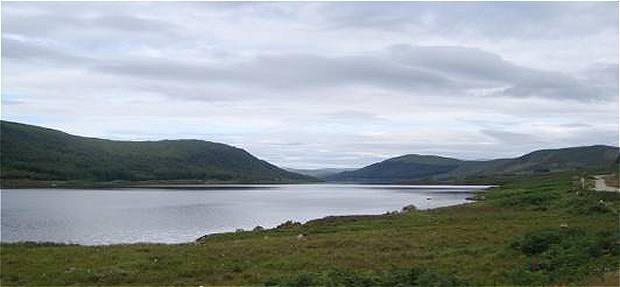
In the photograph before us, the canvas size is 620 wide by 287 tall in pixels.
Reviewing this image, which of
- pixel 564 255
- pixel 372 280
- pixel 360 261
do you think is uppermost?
pixel 564 255

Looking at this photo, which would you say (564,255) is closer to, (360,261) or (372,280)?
(360,261)

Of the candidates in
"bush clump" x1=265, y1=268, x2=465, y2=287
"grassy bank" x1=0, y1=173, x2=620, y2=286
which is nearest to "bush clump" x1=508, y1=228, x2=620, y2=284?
"grassy bank" x1=0, y1=173, x2=620, y2=286

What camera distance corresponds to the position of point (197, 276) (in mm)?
27859

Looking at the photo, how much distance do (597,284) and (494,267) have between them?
6.67 meters

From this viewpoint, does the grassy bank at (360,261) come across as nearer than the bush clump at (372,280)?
No

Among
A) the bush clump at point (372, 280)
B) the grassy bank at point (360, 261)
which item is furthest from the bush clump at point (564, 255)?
the bush clump at point (372, 280)

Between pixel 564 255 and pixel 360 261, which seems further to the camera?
pixel 360 261

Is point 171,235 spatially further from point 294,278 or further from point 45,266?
point 294,278

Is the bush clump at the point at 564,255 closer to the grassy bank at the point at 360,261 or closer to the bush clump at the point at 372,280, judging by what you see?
the grassy bank at the point at 360,261

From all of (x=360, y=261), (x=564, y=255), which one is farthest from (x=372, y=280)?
(x=564, y=255)

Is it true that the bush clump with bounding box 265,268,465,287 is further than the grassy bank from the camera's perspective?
No

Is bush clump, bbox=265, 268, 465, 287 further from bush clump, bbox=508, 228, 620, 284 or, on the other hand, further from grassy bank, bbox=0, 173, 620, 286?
bush clump, bbox=508, 228, 620, 284

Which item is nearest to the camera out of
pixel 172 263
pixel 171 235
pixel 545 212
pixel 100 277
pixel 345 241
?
pixel 100 277

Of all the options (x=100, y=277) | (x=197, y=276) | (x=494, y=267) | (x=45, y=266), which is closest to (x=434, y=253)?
(x=494, y=267)
